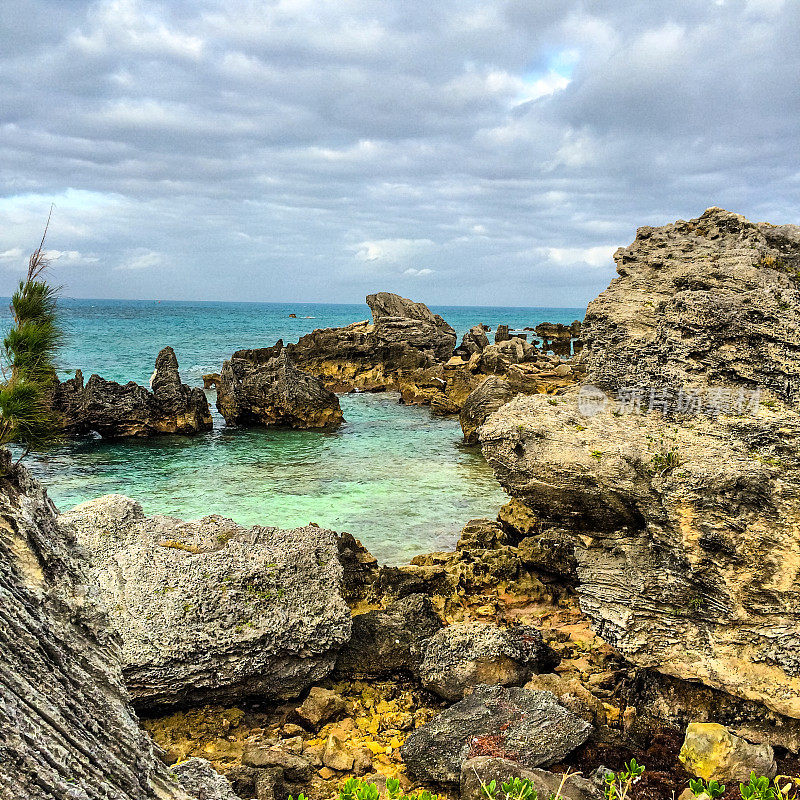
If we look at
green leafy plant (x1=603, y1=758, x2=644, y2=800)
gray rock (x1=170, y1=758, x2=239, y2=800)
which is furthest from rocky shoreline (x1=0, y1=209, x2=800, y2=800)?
green leafy plant (x1=603, y1=758, x2=644, y2=800)

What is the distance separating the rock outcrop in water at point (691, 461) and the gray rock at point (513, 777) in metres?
1.78

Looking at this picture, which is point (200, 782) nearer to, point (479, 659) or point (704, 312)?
point (479, 659)

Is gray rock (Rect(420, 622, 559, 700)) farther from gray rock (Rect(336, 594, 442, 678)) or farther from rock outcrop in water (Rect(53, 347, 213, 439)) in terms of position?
rock outcrop in water (Rect(53, 347, 213, 439))

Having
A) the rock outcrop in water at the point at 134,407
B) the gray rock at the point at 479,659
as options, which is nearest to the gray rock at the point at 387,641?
the gray rock at the point at 479,659

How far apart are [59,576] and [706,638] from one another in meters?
5.80

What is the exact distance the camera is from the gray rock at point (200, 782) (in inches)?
159

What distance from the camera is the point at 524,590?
1057 cm

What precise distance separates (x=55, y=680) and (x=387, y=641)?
5.31 meters

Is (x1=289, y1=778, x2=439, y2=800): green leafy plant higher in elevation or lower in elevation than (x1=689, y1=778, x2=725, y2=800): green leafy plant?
higher

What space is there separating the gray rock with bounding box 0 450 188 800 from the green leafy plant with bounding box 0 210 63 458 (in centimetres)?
20

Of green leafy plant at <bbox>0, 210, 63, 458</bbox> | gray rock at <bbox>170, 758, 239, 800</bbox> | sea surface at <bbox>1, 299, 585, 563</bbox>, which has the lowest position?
sea surface at <bbox>1, 299, 585, 563</bbox>

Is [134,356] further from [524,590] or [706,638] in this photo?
[706,638]

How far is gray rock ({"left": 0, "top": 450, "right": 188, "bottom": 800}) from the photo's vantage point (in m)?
2.87

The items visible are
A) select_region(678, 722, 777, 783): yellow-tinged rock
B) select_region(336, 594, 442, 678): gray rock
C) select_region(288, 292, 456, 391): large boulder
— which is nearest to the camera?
select_region(678, 722, 777, 783): yellow-tinged rock
